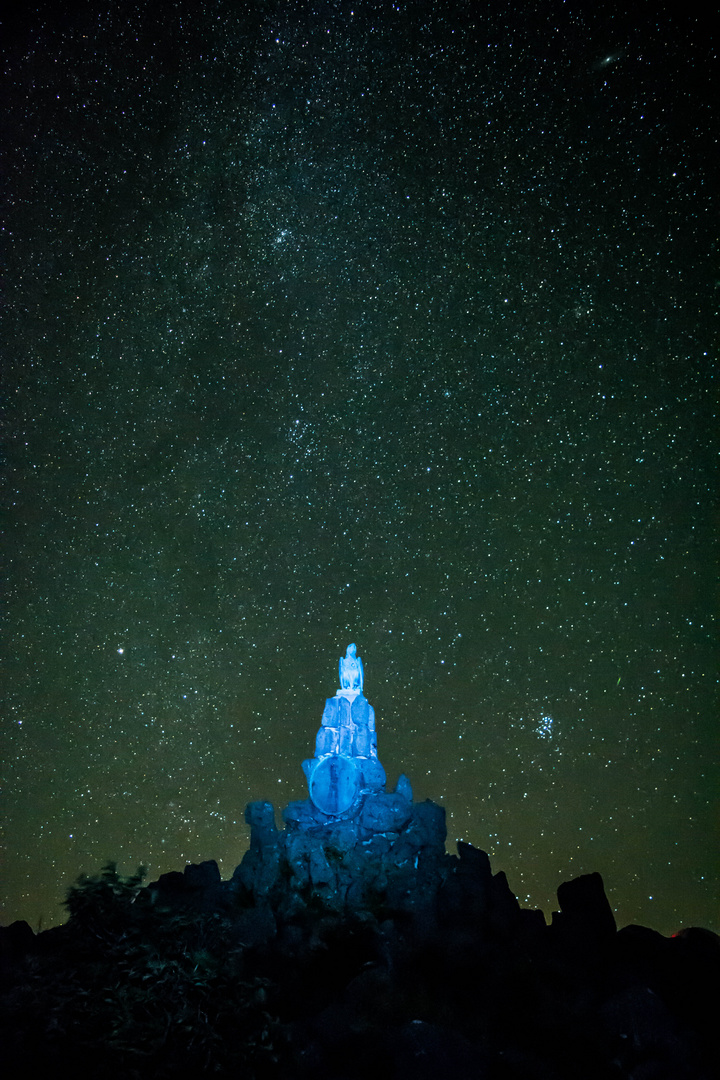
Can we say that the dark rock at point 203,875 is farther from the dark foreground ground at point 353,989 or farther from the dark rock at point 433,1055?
the dark rock at point 433,1055

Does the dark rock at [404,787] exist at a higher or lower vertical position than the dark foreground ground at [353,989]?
higher

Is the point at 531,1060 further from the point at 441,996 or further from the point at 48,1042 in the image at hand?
the point at 48,1042

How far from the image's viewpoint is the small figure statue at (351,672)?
900 inches

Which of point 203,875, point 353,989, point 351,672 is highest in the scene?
point 351,672

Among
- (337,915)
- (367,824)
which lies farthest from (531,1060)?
(367,824)

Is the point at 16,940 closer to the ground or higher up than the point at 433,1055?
higher up

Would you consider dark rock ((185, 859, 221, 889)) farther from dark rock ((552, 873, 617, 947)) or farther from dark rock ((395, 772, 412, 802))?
dark rock ((552, 873, 617, 947))

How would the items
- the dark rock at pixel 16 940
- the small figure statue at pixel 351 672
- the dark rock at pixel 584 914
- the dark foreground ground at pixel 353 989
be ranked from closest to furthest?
1. the dark foreground ground at pixel 353 989
2. the dark rock at pixel 16 940
3. the dark rock at pixel 584 914
4. the small figure statue at pixel 351 672

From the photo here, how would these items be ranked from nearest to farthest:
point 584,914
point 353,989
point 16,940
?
point 353,989
point 16,940
point 584,914

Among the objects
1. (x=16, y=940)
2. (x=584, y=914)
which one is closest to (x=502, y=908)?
(x=584, y=914)

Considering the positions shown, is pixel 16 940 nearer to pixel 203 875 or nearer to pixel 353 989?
pixel 203 875

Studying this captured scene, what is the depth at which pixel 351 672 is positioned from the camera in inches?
902

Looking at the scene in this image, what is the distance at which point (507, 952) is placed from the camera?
1775 centimetres

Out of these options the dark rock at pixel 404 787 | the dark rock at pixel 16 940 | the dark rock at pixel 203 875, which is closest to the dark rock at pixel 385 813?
the dark rock at pixel 404 787
